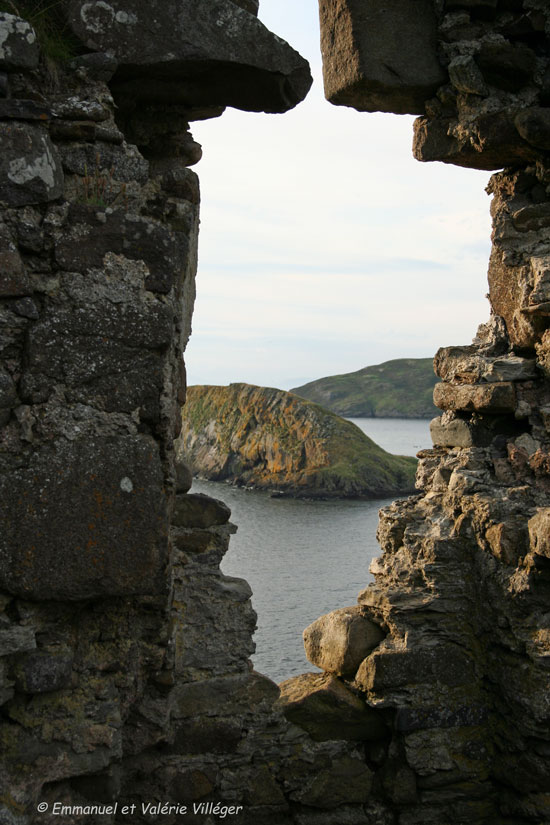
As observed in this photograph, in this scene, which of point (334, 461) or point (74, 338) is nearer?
point (74, 338)

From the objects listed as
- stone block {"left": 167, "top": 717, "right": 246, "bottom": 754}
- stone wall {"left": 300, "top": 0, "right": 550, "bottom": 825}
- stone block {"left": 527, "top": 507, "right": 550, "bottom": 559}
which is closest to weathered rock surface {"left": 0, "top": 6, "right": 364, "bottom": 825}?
stone block {"left": 167, "top": 717, "right": 246, "bottom": 754}

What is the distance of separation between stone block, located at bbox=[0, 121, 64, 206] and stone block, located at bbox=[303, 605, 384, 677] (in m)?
3.08

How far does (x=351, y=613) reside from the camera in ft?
17.3

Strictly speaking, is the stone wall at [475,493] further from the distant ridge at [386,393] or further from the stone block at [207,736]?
the distant ridge at [386,393]

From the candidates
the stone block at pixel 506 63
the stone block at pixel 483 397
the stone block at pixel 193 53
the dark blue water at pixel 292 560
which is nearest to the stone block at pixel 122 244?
the stone block at pixel 193 53

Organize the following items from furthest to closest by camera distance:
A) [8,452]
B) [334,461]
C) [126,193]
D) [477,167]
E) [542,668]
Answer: [334,461]
[477,167]
[542,668]
[126,193]
[8,452]

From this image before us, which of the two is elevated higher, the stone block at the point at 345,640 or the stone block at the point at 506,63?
the stone block at the point at 506,63

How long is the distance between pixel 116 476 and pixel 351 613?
92.6 inches

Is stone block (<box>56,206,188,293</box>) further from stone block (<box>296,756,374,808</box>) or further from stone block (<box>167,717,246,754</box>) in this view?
stone block (<box>296,756,374,808</box>)

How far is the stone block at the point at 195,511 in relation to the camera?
4.68 m

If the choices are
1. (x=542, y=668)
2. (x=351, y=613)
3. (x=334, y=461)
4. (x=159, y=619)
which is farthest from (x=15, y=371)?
(x=334, y=461)

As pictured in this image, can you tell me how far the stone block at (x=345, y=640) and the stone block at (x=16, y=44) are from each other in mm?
3527

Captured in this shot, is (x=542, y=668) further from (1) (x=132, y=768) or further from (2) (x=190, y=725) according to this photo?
(1) (x=132, y=768)

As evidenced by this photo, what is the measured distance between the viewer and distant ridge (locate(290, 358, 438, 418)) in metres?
55.6
